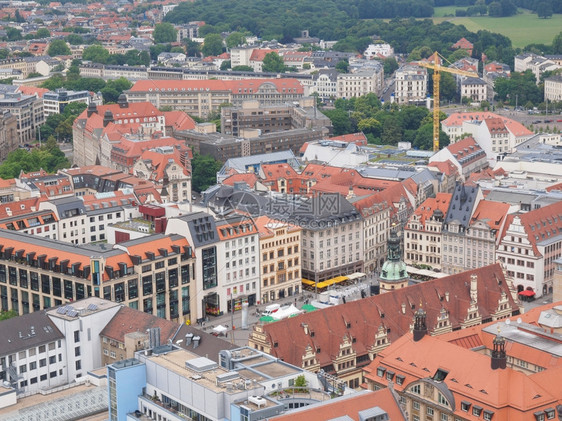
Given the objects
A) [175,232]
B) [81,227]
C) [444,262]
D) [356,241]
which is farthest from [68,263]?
[444,262]

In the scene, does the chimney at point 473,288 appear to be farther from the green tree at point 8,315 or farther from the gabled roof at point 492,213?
the green tree at point 8,315

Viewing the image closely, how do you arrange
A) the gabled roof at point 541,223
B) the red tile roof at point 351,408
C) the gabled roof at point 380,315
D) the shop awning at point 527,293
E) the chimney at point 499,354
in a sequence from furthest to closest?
1. the gabled roof at point 541,223
2. the shop awning at point 527,293
3. the gabled roof at point 380,315
4. the chimney at point 499,354
5. the red tile roof at point 351,408

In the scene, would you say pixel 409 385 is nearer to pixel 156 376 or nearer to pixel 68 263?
pixel 156 376

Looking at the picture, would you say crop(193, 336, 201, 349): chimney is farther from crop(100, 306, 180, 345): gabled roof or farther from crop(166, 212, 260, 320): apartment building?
crop(166, 212, 260, 320): apartment building

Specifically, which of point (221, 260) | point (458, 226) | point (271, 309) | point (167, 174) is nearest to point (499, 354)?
point (271, 309)

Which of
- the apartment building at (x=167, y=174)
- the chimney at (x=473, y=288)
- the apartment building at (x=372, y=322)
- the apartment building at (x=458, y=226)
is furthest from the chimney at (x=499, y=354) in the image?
the apartment building at (x=167, y=174)

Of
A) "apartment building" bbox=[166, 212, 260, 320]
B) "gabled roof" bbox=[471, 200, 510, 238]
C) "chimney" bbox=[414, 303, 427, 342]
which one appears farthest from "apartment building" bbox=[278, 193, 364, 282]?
"chimney" bbox=[414, 303, 427, 342]

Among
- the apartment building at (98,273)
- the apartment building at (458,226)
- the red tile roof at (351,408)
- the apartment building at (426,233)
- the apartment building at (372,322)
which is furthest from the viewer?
the apartment building at (426,233)

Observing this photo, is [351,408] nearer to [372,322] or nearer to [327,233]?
[372,322]
